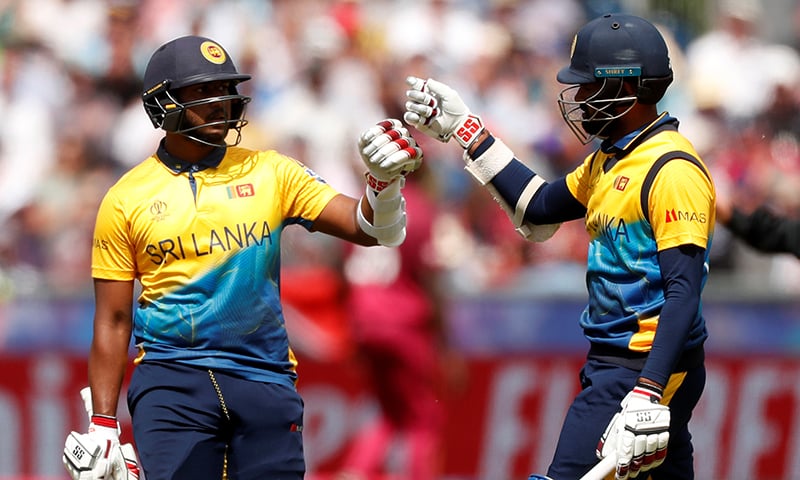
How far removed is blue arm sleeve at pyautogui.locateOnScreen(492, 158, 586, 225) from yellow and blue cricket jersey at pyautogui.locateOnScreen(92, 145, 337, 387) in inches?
38.0

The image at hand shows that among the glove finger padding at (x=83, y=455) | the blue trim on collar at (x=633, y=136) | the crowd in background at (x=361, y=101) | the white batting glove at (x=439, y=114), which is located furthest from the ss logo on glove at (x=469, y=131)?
the crowd in background at (x=361, y=101)

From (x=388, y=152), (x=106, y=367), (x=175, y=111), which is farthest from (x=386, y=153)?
(x=106, y=367)

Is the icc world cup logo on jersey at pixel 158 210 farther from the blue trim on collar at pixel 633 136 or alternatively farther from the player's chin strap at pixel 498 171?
the blue trim on collar at pixel 633 136

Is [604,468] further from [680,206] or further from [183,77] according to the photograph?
[183,77]

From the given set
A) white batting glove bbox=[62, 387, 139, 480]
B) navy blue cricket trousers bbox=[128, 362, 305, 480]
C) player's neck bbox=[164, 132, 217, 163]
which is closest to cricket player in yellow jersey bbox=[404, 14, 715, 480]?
navy blue cricket trousers bbox=[128, 362, 305, 480]

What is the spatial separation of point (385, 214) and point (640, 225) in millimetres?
960

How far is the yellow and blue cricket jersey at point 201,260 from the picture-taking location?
521 cm

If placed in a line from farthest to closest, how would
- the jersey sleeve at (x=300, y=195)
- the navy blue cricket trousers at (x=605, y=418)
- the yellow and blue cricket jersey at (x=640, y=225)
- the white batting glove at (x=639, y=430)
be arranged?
the jersey sleeve at (x=300, y=195) → the navy blue cricket trousers at (x=605, y=418) → the yellow and blue cricket jersey at (x=640, y=225) → the white batting glove at (x=639, y=430)

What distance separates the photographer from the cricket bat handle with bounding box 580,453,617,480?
15.9 feet

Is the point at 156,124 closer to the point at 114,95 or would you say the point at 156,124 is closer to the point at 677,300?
the point at 677,300

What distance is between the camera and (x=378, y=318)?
8.62m

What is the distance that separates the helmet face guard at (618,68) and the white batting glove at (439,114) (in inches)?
22.7

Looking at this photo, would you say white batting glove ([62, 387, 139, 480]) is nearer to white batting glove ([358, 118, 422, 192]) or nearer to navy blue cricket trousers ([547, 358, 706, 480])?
white batting glove ([358, 118, 422, 192])

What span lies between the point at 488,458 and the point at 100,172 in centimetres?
407
